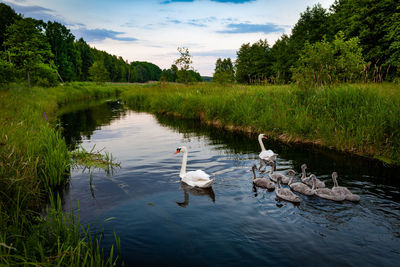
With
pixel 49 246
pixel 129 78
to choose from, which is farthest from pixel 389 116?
pixel 129 78

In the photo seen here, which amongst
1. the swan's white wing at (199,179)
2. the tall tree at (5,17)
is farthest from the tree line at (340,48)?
the tall tree at (5,17)

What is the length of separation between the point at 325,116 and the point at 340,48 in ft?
42.5

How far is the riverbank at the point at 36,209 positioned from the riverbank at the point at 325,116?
1031 centimetres

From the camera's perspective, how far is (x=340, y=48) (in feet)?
73.9

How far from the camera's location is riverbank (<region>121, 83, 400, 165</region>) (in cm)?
1061

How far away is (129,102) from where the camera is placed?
4312 centimetres

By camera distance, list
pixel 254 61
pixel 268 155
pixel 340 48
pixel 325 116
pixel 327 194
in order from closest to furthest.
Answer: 1. pixel 327 194
2. pixel 268 155
3. pixel 325 116
4. pixel 340 48
5. pixel 254 61

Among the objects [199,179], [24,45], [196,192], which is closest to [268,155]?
[199,179]

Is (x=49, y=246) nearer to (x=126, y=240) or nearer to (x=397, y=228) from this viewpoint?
(x=126, y=240)

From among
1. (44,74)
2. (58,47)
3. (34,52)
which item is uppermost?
(58,47)

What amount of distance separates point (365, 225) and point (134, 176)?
6830 mm

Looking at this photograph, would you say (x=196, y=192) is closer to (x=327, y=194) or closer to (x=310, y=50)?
(x=327, y=194)

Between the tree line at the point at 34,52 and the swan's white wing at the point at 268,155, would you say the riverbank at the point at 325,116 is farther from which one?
the tree line at the point at 34,52

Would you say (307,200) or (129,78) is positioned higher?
(129,78)
